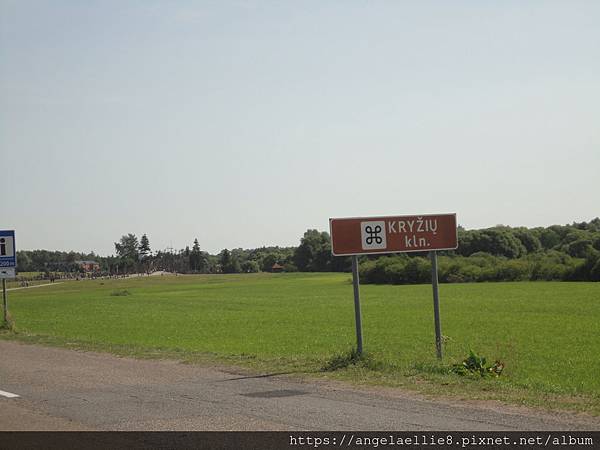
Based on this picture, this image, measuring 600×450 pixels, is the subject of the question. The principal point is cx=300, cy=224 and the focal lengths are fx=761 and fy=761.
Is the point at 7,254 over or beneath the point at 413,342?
over

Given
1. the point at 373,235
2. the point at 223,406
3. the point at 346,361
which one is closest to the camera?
the point at 223,406

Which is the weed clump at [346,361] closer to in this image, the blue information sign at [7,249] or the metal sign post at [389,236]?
the metal sign post at [389,236]

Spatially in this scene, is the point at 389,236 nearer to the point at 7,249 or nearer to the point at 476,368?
the point at 476,368

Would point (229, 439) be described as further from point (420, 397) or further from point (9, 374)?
point (9, 374)

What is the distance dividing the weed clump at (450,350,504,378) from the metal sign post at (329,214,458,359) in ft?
4.15

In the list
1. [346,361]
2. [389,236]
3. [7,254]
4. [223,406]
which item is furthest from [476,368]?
[7,254]

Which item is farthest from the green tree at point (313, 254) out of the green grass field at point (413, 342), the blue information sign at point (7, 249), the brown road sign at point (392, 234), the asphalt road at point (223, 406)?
the asphalt road at point (223, 406)

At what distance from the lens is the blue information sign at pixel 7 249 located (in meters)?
27.8

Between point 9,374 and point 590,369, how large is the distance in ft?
41.8

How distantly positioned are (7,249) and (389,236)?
59.7 feet

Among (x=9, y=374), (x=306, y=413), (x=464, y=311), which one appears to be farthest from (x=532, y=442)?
(x=464, y=311)

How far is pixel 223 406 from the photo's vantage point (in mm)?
10312

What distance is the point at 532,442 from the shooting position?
25.4 feet

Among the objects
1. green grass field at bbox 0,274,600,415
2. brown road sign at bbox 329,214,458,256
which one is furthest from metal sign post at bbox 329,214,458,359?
green grass field at bbox 0,274,600,415
